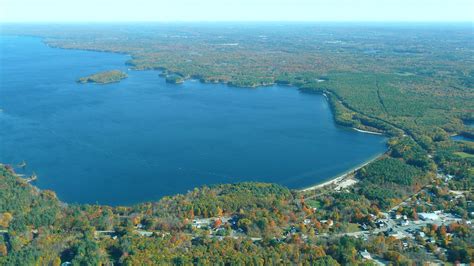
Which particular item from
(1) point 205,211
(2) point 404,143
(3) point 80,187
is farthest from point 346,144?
(3) point 80,187

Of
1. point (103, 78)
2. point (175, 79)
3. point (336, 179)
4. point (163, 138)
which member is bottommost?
point (336, 179)

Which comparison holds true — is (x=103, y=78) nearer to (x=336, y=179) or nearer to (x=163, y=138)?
(x=163, y=138)

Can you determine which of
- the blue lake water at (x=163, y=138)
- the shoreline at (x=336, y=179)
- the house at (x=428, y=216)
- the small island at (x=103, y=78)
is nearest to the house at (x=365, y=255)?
the house at (x=428, y=216)

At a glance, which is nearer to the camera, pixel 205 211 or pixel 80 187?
pixel 205 211

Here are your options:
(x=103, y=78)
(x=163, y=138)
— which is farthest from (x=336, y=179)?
(x=103, y=78)

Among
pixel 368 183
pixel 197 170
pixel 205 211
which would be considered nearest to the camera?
pixel 205 211

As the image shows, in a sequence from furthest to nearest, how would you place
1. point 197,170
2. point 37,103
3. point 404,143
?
point 37,103, point 404,143, point 197,170

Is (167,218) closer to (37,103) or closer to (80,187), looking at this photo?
(80,187)

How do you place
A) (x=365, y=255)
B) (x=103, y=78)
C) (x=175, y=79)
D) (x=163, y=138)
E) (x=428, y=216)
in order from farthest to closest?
(x=175, y=79), (x=103, y=78), (x=163, y=138), (x=428, y=216), (x=365, y=255)

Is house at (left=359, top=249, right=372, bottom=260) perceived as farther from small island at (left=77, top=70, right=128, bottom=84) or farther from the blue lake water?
small island at (left=77, top=70, right=128, bottom=84)
